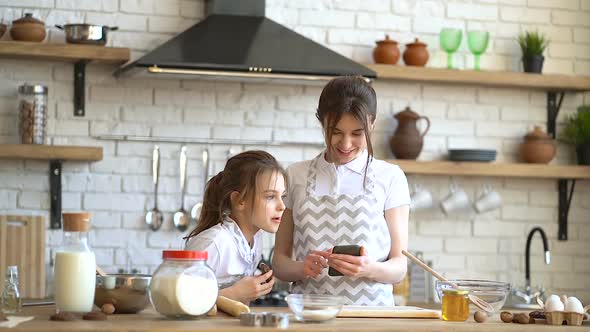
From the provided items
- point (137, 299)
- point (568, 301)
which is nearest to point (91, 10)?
point (137, 299)

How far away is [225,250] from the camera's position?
9.82ft

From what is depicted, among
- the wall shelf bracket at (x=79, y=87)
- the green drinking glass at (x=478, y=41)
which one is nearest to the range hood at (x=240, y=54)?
the wall shelf bracket at (x=79, y=87)

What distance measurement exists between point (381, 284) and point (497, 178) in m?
2.58

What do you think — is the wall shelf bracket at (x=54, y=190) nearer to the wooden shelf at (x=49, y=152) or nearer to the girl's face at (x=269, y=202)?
the wooden shelf at (x=49, y=152)

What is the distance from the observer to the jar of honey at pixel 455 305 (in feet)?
8.70

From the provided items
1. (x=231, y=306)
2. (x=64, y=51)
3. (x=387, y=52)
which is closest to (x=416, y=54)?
(x=387, y=52)

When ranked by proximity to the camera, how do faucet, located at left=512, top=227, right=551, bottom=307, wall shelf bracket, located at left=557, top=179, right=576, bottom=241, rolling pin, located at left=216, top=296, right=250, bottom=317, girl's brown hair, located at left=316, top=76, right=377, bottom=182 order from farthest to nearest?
wall shelf bracket, located at left=557, top=179, right=576, bottom=241, faucet, located at left=512, top=227, right=551, bottom=307, girl's brown hair, located at left=316, top=76, right=377, bottom=182, rolling pin, located at left=216, top=296, right=250, bottom=317

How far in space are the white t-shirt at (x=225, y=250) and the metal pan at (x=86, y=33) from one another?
1985mm

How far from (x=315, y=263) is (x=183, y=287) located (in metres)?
0.62

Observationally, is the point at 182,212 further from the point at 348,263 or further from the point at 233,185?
the point at 348,263

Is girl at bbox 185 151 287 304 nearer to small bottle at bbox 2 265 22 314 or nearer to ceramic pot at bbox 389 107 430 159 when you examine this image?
small bottle at bbox 2 265 22 314

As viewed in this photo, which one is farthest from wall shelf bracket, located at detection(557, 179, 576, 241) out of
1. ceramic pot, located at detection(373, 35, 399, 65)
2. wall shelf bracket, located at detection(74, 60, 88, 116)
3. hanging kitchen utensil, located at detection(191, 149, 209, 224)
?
wall shelf bracket, located at detection(74, 60, 88, 116)

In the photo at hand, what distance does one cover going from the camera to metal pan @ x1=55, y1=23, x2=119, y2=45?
479cm

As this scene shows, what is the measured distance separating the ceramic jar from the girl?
8.39 feet
